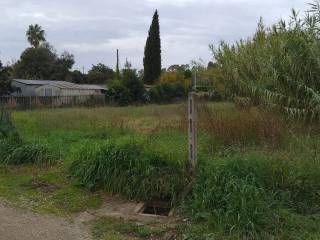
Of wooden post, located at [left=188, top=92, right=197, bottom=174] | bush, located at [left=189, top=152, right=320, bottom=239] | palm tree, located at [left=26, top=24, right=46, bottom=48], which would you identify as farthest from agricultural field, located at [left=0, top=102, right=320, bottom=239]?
palm tree, located at [left=26, top=24, right=46, bottom=48]

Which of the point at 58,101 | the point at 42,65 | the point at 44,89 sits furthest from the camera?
the point at 42,65

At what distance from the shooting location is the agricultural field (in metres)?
5.46

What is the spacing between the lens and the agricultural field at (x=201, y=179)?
5461 mm

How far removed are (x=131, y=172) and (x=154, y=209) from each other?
70 centimetres

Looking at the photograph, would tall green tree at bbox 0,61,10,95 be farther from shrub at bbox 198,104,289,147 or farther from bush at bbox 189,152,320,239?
bush at bbox 189,152,320,239

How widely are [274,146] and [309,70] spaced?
2787mm

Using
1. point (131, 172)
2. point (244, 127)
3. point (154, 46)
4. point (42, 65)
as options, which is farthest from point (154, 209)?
point (42, 65)

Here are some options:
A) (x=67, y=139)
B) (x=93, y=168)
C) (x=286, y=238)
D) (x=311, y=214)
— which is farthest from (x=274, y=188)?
(x=67, y=139)

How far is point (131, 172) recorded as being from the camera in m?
7.11

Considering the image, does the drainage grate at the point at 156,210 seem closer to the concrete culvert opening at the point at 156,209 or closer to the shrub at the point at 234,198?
the concrete culvert opening at the point at 156,209

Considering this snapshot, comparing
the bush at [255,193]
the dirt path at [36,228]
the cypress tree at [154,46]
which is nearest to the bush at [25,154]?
the dirt path at [36,228]

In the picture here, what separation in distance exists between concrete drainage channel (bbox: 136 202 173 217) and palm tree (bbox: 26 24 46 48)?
86.5m

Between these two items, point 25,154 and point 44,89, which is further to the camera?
point 44,89

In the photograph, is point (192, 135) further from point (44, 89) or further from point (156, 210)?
point (44, 89)
